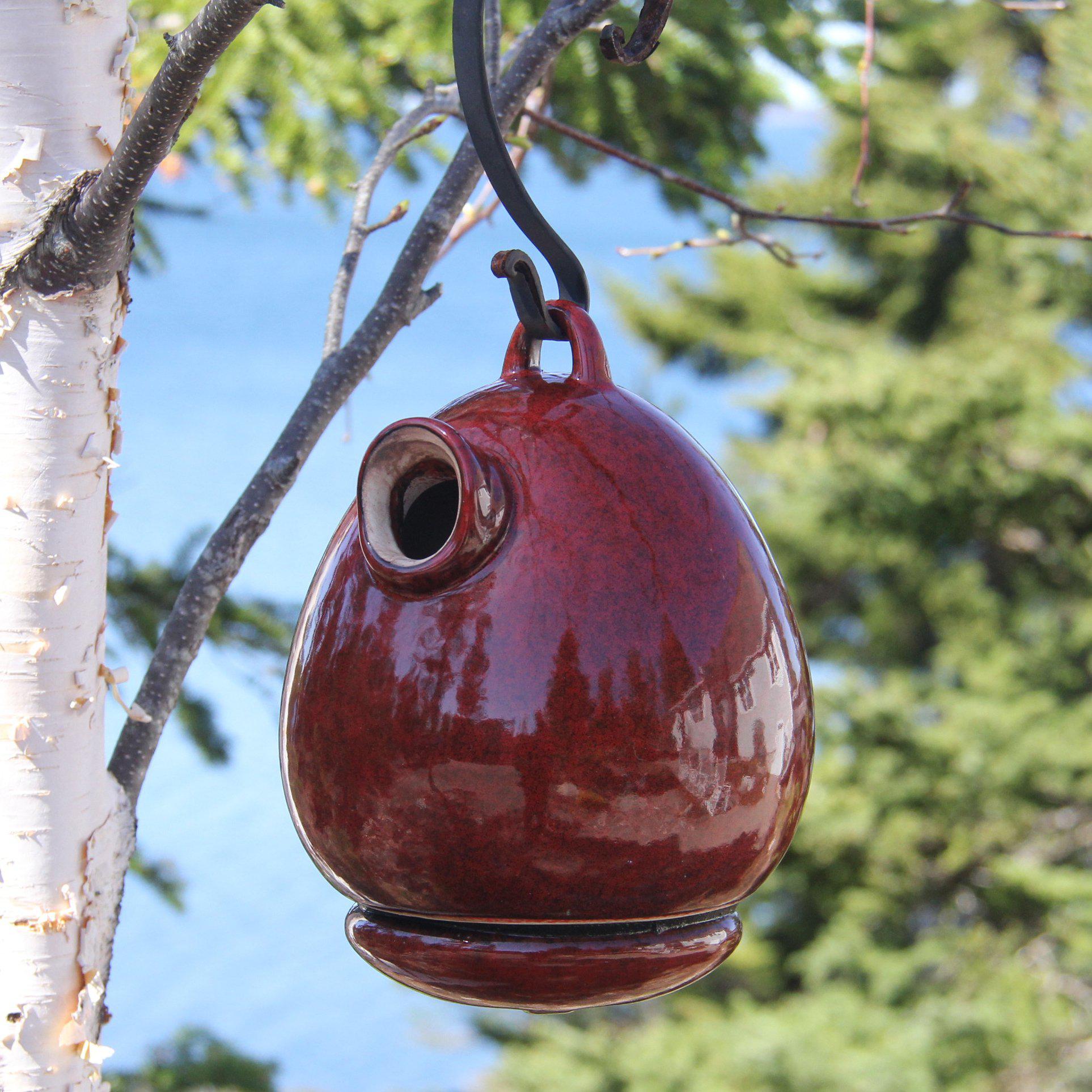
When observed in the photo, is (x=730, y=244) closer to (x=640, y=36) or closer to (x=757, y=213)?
(x=757, y=213)

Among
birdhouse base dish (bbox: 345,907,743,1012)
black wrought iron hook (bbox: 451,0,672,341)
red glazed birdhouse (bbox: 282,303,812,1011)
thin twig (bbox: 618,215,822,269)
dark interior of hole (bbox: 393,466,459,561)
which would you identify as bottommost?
birdhouse base dish (bbox: 345,907,743,1012)

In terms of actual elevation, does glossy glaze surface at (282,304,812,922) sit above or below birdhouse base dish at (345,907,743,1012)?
above

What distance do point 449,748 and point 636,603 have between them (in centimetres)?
13

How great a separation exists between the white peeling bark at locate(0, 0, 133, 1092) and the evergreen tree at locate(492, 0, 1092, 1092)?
4.56 metres

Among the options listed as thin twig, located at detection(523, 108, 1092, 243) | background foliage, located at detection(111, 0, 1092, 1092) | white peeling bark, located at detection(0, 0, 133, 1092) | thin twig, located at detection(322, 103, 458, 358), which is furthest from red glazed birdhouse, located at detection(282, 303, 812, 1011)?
background foliage, located at detection(111, 0, 1092, 1092)

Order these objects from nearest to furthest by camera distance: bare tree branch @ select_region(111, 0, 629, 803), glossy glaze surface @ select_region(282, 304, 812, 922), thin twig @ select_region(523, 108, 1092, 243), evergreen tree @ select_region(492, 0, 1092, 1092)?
glossy glaze surface @ select_region(282, 304, 812, 922) → bare tree branch @ select_region(111, 0, 629, 803) → thin twig @ select_region(523, 108, 1092, 243) → evergreen tree @ select_region(492, 0, 1092, 1092)

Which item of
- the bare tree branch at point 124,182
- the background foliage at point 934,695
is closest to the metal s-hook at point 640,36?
the bare tree branch at point 124,182

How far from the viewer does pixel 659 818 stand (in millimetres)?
693

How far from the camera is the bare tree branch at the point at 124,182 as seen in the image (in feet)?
2.49

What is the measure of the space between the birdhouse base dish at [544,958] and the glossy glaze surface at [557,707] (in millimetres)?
19

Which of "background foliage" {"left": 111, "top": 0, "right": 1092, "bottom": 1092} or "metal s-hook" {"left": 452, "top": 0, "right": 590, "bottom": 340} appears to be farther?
"background foliage" {"left": 111, "top": 0, "right": 1092, "bottom": 1092}

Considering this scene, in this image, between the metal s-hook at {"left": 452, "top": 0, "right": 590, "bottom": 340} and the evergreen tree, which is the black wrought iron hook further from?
the evergreen tree

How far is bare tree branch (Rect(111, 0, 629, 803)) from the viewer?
964mm

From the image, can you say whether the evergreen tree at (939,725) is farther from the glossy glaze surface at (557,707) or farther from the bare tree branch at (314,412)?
the glossy glaze surface at (557,707)
